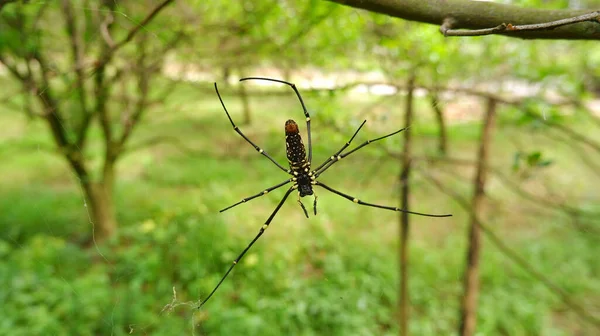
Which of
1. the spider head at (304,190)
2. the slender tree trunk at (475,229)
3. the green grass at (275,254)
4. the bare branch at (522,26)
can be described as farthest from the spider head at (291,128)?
the slender tree trunk at (475,229)

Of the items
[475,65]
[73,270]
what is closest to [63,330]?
[73,270]

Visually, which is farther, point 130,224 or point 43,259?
point 130,224

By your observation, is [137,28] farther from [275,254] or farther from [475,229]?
[275,254]

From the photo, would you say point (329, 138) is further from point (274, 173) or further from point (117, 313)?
point (274, 173)

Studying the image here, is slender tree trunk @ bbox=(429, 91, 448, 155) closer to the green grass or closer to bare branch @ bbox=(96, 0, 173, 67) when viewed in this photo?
the green grass

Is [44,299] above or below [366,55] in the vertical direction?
below

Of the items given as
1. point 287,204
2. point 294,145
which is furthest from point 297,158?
point 287,204
